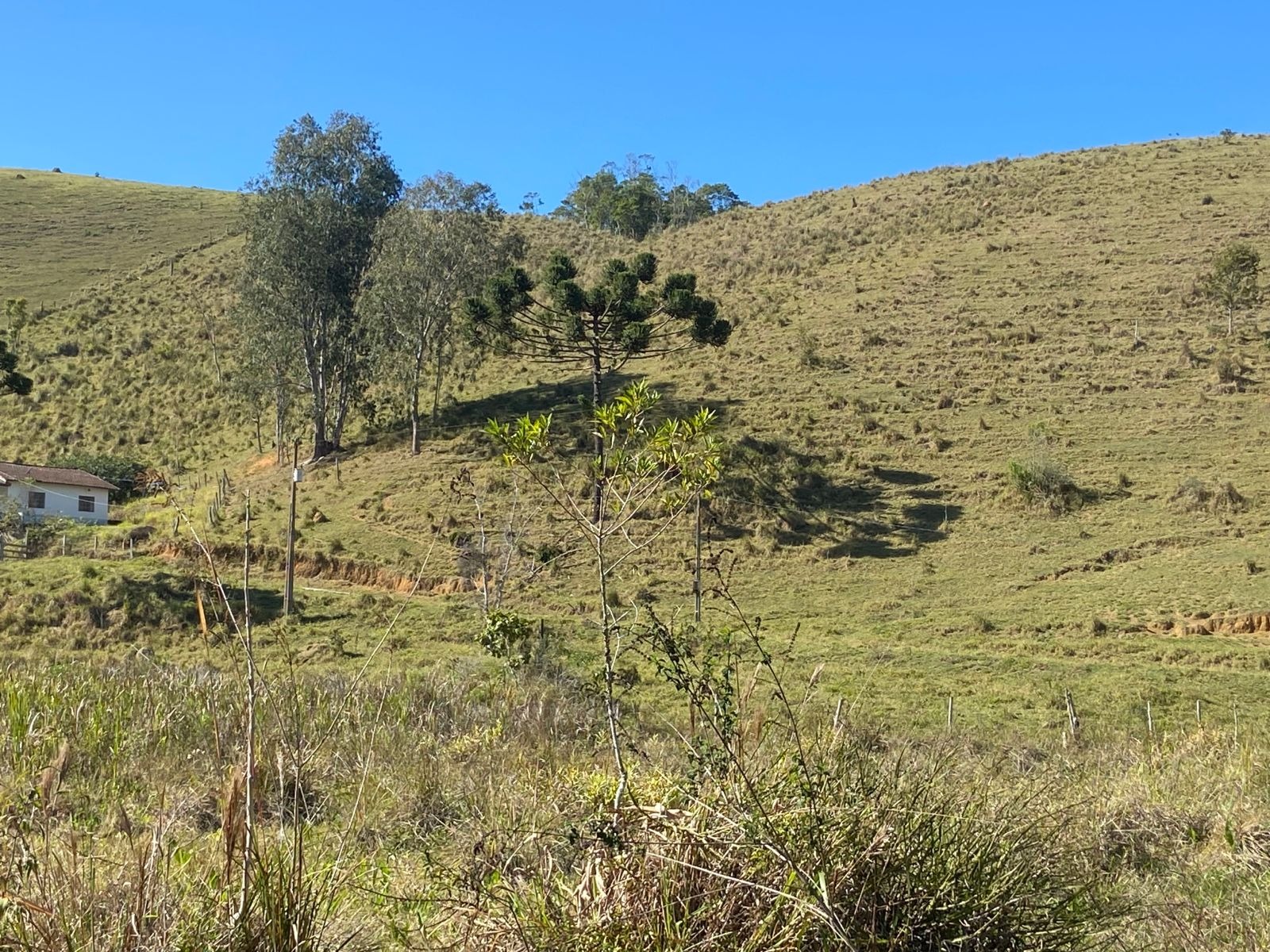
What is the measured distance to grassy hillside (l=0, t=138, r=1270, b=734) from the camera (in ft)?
73.8

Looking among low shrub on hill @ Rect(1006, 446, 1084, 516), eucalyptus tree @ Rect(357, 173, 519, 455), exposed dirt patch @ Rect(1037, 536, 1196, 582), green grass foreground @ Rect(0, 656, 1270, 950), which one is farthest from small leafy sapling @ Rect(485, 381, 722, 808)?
A: eucalyptus tree @ Rect(357, 173, 519, 455)

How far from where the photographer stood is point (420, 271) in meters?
37.3

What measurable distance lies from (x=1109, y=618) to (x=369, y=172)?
100ft

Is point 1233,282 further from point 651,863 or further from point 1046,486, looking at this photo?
point 651,863

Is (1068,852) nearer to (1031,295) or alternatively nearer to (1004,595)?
(1004,595)

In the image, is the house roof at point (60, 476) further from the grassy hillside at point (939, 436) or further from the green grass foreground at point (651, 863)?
the green grass foreground at point (651, 863)

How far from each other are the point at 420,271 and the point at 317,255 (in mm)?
3917

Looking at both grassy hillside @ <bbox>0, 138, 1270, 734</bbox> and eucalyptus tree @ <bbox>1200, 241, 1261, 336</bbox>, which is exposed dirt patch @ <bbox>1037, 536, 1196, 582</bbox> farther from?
eucalyptus tree @ <bbox>1200, 241, 1261, 336</bbox>

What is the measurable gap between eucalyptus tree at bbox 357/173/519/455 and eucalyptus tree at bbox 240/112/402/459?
109 centimetres

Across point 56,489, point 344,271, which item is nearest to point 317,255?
point 344,271

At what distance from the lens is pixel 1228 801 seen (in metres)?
5.08

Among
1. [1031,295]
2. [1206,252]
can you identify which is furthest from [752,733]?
[1206,252]

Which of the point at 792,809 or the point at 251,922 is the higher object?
the point at 792,809

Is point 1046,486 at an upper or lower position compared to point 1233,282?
lower
